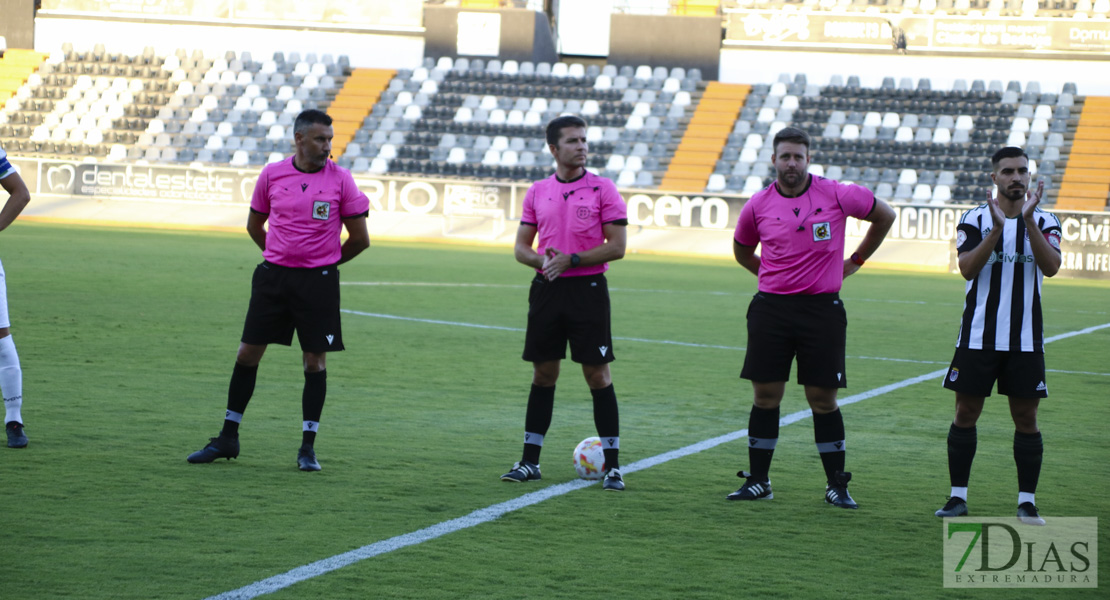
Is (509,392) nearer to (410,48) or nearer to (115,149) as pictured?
(115,149)

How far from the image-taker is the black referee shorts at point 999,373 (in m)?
6.10

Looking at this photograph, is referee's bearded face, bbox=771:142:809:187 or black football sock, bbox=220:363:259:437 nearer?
referee's bearded face, bbox=771:142:809:187

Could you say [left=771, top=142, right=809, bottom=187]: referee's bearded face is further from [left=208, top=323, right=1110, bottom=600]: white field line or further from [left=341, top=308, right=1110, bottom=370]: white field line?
[left=341, top=308, right=1110, bottom=370]: white field line

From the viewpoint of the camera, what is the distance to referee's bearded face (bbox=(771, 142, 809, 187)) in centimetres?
641

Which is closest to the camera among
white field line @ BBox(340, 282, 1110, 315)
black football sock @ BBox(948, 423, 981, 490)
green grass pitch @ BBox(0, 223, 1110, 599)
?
green grass pitch @ BBox(0, 223, 1110, 599)

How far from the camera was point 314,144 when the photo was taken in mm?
6953

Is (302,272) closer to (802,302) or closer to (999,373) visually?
(802,302)

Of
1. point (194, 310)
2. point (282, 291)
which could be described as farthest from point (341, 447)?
point (194, 310)

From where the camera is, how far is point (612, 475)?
22.2ft

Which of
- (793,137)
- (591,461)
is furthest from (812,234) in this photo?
(591,461)

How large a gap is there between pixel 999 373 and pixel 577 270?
2149 mm

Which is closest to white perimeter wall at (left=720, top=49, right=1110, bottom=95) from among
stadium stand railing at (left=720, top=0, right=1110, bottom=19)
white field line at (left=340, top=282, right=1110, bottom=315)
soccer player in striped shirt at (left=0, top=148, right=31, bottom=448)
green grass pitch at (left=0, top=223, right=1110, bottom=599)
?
stadium stand railing at (left=720, top=0, right=1110, bottom=19)

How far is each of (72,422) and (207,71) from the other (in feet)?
114

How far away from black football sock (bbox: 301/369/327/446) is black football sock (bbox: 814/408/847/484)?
265 centimetres
